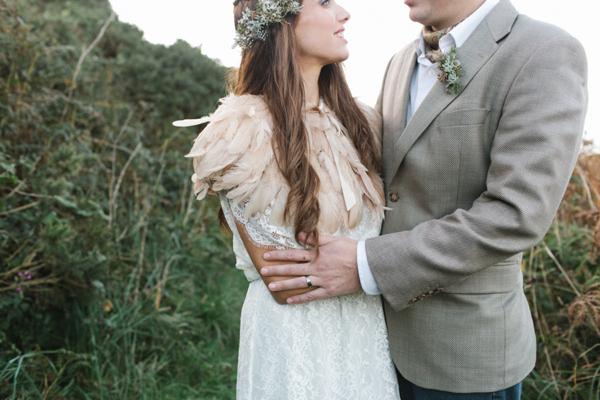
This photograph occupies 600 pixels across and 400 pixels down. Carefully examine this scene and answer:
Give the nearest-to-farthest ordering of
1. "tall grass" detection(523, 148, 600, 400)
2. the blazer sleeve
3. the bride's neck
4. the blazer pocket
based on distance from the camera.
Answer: the blazer sleeve < the blazer pocket < the bride's neck < "tall grass" detection(523, 148, 600, 400)

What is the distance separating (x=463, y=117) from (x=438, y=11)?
49 cm

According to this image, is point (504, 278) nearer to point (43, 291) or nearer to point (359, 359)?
point (359, 359)

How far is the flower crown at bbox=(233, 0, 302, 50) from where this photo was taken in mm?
1901

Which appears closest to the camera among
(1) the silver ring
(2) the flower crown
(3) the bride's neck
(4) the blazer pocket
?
(4) the blazer pocket

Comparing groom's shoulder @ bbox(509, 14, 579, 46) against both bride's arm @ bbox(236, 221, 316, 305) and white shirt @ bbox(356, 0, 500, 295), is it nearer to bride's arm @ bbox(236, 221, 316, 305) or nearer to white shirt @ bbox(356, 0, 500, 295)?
white shirt @ bbox(356, 0, 500, 295)

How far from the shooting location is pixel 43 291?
2.60 m

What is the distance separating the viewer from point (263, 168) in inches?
66.3

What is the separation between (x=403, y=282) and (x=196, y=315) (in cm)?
253

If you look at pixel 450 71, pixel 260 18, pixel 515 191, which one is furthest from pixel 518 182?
pixel 260 18

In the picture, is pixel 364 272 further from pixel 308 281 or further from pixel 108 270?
pixel 108 270

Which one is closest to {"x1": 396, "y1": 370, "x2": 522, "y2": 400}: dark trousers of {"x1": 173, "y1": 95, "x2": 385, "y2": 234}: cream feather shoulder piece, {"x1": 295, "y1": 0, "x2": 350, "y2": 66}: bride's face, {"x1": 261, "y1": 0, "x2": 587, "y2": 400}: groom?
{"x1": 261, "y1": 0, "x2": 587, "y2": 400}: groom

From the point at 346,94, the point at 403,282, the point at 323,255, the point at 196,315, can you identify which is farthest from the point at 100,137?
the point at 403,282

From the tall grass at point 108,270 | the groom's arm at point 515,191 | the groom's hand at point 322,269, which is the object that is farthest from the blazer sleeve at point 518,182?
the tall grass at point 108,270

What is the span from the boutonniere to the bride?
1.41ft
